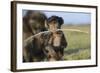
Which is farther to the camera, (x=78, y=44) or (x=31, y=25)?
(x=78, y=44)

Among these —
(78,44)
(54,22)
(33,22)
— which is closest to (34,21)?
(33,22)

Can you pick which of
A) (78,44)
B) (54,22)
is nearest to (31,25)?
(54,22)

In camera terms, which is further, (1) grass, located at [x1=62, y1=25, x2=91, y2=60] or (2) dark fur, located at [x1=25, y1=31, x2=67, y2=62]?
(1) grass, located at [x1=62, y1=25, x2=91, y2=60]

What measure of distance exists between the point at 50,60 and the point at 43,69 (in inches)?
4.0

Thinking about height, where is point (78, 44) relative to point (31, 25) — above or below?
below

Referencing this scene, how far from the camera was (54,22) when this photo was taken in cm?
192

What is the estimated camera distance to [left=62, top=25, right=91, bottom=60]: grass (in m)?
1.97

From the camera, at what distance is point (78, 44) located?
6.61 feet

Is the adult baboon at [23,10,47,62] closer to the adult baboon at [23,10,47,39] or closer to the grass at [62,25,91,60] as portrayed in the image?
the adult baboon at [23,10,47,39]

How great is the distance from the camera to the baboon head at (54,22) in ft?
6.23

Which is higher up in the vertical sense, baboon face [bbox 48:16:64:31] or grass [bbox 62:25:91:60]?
baboon face [bbox 48:16:64:31]

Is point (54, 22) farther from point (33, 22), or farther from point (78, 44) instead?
point (78, 44)

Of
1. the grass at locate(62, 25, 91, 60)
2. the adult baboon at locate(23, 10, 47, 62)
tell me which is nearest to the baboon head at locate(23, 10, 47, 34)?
the adult baboon at locate(23, 10, 47, 62)

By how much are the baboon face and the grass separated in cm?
6
